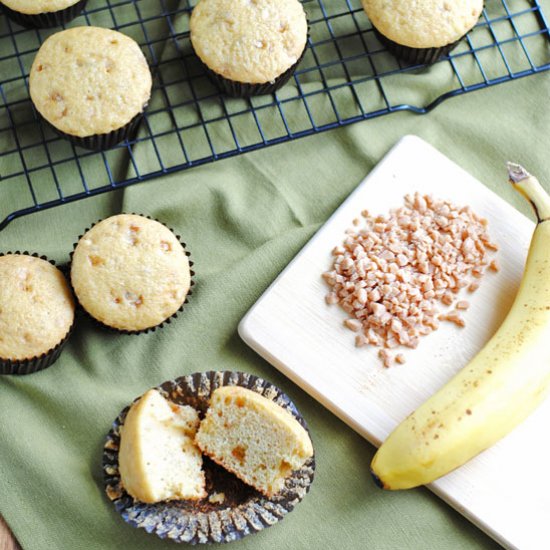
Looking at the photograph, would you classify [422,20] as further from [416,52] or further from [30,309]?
[30,309]

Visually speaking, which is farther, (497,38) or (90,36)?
(497,38)

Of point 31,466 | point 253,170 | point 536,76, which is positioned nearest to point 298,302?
point 253,170

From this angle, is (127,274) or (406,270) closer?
(127,274)

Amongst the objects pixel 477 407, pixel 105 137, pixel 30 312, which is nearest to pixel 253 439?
pixel 477 407

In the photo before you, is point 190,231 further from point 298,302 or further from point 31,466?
point 31,466

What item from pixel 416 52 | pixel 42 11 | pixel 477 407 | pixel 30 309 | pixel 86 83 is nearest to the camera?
pixel 477 407
